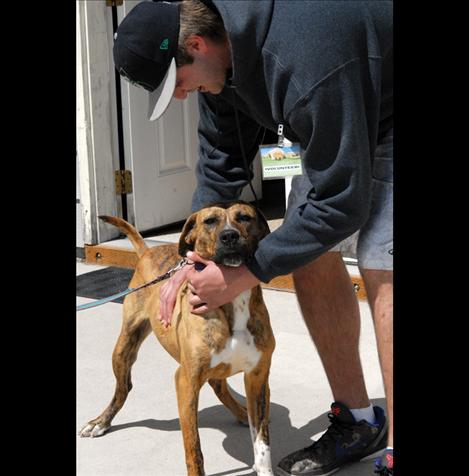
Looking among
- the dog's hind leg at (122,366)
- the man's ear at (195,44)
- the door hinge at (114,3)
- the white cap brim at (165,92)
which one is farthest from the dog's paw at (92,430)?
the door hinge at (114,3)

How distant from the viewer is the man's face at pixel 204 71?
2707mm

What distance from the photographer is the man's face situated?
8.88ft

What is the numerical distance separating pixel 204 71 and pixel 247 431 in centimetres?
166

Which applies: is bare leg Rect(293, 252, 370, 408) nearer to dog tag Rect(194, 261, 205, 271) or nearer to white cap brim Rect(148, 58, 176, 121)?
dog tag Rect(194, 261, 205, 271)

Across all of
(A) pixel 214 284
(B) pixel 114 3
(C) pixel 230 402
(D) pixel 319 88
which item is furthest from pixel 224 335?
(B) pixel 114 3

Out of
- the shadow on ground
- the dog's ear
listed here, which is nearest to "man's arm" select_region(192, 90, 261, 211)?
the dog's ear

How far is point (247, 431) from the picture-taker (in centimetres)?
368

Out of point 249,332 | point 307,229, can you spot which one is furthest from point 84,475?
point 307,229

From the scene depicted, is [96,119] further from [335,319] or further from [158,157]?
[335,319]

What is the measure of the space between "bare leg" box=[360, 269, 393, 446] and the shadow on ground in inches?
23.4
